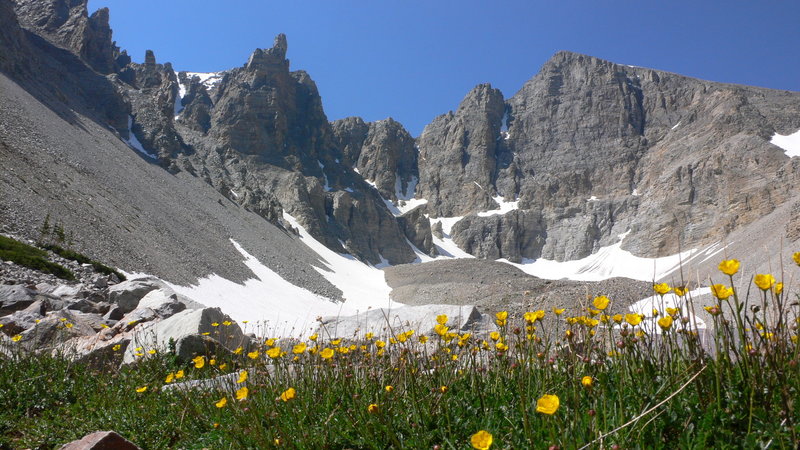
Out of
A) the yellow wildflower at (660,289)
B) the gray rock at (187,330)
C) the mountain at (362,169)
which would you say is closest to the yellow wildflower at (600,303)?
the yellow wildflower at (660,289)

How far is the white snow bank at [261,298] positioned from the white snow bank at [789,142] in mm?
95861

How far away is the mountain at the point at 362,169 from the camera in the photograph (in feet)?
108

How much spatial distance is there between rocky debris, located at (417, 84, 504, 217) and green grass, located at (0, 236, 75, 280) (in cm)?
11272

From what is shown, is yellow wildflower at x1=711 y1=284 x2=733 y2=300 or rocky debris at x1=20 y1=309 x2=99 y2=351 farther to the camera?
rocky debris at x1=20 y1=309 x2=99 y2=351

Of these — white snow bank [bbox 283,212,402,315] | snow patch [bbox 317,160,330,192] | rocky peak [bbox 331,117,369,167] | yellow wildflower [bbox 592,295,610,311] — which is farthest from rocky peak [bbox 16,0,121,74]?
yellow wildflower [bbox 592,295,610,311]

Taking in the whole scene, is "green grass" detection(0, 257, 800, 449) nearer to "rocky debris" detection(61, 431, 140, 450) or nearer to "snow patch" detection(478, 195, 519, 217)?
"rocky debris" detection(61, 431, 140, 450)

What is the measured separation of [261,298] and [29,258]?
1565 cm

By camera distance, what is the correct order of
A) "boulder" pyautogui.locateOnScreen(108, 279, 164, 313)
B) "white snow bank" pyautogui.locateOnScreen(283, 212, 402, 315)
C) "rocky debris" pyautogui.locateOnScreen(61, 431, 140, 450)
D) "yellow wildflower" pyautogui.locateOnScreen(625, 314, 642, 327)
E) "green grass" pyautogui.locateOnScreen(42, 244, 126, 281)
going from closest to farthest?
"yellow wildflower" pyautogui.locateOnScreen(625, 314, 642, 327), "rocky debris" pyautogui.locateOnScreen(61, 431, 140, 450), "boulder" pyautogui.locateOnScreen(108, 279, 164, 313), "green grass" pyautogui.locateOnScreen(42, 244, 126, 281), "white snow bank" pyautogui.locateOnScreen(283, 212, 402, 315)

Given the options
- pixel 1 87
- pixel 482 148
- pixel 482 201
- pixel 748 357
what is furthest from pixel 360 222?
pixel 748 357

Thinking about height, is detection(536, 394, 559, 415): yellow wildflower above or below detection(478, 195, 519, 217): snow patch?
below

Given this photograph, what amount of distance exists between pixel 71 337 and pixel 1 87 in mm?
43195

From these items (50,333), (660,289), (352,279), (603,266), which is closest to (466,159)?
(603,266)

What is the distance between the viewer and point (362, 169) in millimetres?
136250

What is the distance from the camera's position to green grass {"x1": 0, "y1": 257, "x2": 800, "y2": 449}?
1901 mm
